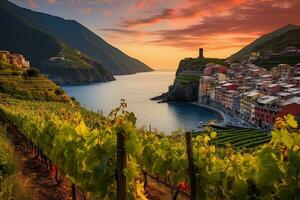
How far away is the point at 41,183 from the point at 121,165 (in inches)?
347

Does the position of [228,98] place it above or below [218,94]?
below

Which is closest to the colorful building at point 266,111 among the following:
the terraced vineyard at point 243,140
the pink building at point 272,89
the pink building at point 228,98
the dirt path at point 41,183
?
the pink building at point 272,89

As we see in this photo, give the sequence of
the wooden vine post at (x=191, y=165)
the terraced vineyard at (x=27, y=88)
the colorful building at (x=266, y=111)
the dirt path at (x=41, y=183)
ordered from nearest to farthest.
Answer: the wooden vine post at (x=191, y=165) → the dirt path at (x=41, y=183) → the colorful building at (x=266, y=111) → the terraced vineyard at (x=27, y=88)

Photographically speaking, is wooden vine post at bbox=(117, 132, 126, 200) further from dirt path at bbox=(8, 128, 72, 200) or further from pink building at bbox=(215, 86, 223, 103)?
pink building at bbox=(215, 86, 223, 103)

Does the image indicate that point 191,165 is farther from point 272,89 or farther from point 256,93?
point 272,89

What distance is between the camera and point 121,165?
21.5 feet

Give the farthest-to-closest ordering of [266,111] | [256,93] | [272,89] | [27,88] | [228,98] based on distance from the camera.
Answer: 1. [228,98]
2. [272,89]
3. [256,93]
4. [27,88]
5. [266,111]

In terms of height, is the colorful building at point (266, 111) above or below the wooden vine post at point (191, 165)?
below

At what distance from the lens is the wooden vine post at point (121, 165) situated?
250 inches

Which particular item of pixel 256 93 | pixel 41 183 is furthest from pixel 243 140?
pixel 41 183

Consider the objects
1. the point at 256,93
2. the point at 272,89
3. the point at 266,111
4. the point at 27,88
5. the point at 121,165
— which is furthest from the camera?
the point at 272,89

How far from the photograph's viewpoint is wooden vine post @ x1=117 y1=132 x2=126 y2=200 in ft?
20.9

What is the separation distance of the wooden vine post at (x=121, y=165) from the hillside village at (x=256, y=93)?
73.6 metres

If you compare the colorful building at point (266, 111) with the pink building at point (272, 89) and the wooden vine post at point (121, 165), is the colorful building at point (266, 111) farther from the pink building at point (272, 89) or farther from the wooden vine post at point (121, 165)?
the wooden vine post at point (121, 165)
